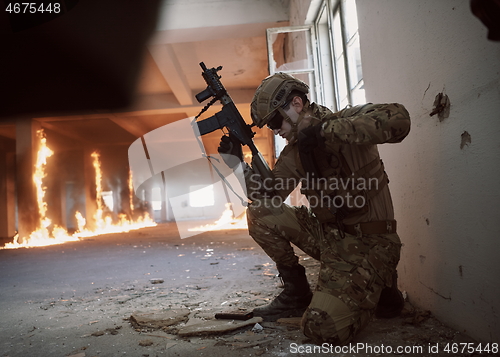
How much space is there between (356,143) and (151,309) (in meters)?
1.51

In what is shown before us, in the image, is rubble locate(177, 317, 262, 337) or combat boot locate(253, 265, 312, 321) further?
combat boot locate(253, 265, 312, 321)

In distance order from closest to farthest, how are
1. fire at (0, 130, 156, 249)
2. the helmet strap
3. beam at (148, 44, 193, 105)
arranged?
1. the helmet strap
2. beam at (148, 44, 193, 105)
3. fire at (0, 130, 156, 249)

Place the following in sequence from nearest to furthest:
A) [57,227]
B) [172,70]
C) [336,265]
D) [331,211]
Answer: [336,265]
[331,211]
[172,70]
[57,227]

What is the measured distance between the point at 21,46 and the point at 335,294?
624cm

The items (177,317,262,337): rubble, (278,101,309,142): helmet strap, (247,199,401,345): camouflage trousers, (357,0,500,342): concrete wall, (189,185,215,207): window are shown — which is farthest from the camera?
(189,185,215,207): window

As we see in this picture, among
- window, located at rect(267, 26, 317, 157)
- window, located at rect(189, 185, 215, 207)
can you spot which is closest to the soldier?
window, located at rect(267, 26, 317, 157)

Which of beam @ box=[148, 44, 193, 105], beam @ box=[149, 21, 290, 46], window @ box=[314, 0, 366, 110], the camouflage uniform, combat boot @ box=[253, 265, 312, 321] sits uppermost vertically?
beam @ box=[148, 44, 193, 105]

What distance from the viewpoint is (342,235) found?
159 centimetres

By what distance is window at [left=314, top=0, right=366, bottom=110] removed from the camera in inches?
112

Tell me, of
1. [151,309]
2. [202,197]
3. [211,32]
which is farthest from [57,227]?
[151,309]

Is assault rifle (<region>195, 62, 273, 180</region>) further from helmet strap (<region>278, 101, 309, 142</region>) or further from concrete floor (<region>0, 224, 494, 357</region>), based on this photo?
concrete floor (<region>0, 224, 494, 357</region>)

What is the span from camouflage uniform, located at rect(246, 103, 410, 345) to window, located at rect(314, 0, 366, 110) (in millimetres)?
1261

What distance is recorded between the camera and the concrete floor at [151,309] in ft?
4.69

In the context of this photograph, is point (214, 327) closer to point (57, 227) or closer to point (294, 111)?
point (294, 111)
